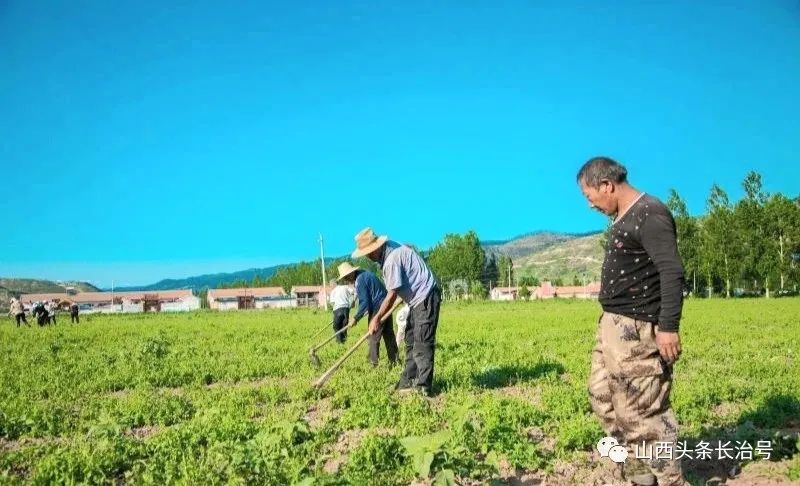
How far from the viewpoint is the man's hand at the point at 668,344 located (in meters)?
4.13

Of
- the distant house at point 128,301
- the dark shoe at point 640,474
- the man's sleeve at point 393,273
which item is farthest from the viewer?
the distant house at point 128,301

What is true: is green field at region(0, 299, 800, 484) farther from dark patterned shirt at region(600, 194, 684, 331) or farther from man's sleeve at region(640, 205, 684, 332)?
man's sleeve at region(640, 205, 684, 332)

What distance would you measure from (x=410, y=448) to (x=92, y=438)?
3.72 metres

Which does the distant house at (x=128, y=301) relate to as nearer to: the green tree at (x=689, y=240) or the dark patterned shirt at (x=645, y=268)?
the green tree at (x=689, y=240)

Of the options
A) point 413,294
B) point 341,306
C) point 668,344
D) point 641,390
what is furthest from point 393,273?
point 341,306

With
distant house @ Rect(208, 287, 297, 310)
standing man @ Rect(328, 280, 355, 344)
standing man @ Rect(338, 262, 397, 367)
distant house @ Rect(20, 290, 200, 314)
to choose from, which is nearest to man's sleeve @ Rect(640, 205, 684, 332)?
standing man @ Rect(338, 262, 397, 367)

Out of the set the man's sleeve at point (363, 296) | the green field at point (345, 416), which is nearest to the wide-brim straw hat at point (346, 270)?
the man's sleeve at point (363, 296)

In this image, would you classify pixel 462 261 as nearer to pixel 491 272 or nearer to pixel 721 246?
pixel 491 272

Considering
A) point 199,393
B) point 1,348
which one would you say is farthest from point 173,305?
point 199,393

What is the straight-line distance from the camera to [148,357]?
1383cm

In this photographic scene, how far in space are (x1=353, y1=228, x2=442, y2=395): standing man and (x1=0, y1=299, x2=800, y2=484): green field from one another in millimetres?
431

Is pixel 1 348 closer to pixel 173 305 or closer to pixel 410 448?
pixel 410 448

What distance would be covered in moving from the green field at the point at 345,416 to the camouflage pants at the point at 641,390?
0.95 meters

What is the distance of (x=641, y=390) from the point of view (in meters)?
4.32
